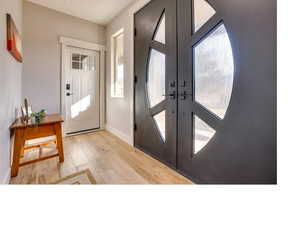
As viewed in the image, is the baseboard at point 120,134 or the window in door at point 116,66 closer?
the baseboard at point 120,134

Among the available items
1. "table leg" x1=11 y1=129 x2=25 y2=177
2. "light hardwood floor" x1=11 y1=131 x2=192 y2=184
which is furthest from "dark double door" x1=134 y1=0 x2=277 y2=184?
"table leg" x1=11 y1=129 x2=25 y2=177

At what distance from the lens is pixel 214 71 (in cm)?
126

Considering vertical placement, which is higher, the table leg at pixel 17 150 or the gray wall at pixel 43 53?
the gray wall at pixel 43 53

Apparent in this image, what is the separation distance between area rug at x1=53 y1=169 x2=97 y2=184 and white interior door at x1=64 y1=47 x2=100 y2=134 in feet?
5.85

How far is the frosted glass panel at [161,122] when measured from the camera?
6.10ft

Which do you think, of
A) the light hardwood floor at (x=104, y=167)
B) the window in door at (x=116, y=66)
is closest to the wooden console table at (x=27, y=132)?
the light hardwood floor at (x=104, y=167)

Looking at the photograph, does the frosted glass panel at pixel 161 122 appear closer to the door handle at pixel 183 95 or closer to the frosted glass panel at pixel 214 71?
the door handle at pixel 183 95

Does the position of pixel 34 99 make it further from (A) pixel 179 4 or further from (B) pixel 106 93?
(A) pixel 179 4

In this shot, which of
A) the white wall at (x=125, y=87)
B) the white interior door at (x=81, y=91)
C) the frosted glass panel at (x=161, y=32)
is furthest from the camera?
the white interior door at (x=81, y=91)

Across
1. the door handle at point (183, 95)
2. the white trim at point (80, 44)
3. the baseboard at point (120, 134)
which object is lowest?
the baseboard at point (120, 134)

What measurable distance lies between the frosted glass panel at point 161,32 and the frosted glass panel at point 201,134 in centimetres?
116

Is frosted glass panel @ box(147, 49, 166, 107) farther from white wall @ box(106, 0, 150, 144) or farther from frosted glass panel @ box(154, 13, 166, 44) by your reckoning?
white wall @ box(106, 0, 150, 144)

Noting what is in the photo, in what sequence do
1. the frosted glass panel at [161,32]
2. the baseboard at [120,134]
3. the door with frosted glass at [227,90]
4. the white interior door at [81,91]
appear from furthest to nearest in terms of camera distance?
the white interior door at [81,91]
the baseboard at [120,134]
the frosted glass panel at [161,32]
the door with frosted glass at [227,90]

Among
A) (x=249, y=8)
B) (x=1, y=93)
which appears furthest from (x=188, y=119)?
(x=1, y=93)
